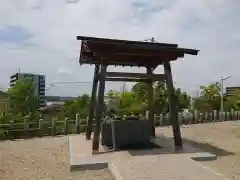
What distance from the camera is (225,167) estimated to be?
23.3 feet

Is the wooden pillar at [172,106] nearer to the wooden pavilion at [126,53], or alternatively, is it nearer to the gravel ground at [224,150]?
the wooden pavilion at [126,53]

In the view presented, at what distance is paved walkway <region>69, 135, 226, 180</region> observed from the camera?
5.90 metres

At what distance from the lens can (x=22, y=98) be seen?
20953 mm

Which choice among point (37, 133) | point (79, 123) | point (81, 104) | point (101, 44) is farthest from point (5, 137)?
point (101, 44)

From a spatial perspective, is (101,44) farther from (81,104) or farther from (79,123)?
(81,104)

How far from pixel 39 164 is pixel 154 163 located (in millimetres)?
2932

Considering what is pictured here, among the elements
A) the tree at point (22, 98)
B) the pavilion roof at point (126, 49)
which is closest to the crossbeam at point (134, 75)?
the pavilion roof at point (126, 49)

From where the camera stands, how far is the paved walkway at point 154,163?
5.90 m

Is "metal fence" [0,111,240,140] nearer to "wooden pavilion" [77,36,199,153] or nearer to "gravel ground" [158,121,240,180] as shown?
"gravel ground" [158,121,240,180]

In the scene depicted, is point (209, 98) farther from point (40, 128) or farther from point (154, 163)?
point (154, 163)

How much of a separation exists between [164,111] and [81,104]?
5.86 m

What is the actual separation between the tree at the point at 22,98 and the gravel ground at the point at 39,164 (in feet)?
31.2

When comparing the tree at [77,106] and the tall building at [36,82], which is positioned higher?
the tall building at [36,82]

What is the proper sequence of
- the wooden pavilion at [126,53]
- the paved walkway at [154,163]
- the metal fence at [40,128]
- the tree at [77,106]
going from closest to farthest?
the paved walkway at [154,163]
the wooden pavilion at [126,53]
the metal fence at [40,128]
the tree at [77,106]
